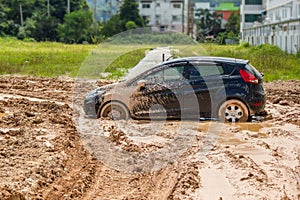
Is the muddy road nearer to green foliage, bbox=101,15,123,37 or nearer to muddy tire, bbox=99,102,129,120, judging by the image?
muddy tire, bbox=99,102,129,120

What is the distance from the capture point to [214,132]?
41.1ft

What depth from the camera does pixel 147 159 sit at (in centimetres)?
973

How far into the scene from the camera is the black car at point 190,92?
44.2ft

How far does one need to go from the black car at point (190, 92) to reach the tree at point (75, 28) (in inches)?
2432

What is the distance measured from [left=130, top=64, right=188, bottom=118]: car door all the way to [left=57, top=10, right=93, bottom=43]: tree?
203 ft

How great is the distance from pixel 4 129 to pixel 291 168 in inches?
245

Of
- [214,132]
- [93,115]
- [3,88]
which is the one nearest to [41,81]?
[3,88]

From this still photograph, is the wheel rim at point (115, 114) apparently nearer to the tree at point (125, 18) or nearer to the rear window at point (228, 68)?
the rear window at point (228, 68)

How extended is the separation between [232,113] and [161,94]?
1.76 m

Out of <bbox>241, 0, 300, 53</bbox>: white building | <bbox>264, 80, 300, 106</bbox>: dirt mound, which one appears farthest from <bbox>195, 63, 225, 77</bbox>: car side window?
<bbox>241, 0, 300, 53</bbox>: white building

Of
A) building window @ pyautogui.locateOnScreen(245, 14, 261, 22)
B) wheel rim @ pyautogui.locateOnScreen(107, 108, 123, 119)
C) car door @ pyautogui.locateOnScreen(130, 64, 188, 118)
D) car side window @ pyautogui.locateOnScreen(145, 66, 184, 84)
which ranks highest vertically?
building window @ pyautogui.locateOnScreen(245, 14, 261, 22)

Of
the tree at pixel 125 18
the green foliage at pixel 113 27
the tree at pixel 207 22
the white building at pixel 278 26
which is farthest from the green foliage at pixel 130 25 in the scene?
the tree at pixel 207 22

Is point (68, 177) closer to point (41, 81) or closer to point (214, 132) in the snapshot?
point (214, 132)

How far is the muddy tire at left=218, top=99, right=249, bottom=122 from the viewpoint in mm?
13633
